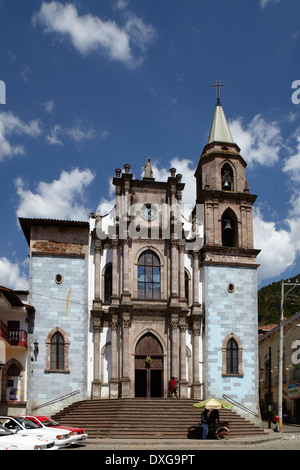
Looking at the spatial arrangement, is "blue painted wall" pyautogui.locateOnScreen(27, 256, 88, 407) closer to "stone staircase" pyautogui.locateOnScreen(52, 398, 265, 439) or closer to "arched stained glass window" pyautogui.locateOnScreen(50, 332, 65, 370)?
"arched stained glass window" pyautogui.locateOnScreen(50, 332, 65, 370)

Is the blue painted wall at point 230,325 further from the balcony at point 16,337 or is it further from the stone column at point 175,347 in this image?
the balcony at point 16,337

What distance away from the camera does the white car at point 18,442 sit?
1870 cm

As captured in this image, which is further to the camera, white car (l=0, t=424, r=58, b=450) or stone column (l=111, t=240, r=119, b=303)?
stone column (l=111, t=240, r=119, b=303)

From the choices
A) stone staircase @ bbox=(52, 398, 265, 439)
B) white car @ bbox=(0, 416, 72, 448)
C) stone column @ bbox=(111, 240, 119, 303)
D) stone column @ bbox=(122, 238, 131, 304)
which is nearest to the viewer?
white car @ bbox=(0, 416, 72, 448)

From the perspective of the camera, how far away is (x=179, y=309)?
116ft

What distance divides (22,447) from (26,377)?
15.6 m

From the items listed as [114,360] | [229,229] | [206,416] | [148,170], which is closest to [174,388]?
[114,360]

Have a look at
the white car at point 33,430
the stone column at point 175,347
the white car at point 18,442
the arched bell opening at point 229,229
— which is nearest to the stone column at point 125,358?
the stone column at point 175,347

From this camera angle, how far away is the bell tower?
35.8 meters

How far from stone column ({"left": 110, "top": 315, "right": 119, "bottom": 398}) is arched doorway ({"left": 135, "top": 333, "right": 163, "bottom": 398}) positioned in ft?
4.30

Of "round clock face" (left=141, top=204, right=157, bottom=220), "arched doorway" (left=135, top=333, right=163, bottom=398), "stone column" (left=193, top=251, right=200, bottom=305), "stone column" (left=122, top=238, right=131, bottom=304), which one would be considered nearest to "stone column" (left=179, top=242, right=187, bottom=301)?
"stone column" (left=193, top=251, right=200, bottom=305)

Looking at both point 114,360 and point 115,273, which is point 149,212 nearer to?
point 115,273
